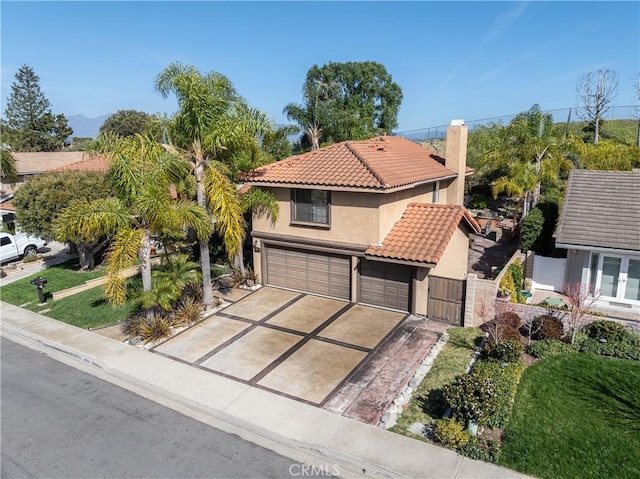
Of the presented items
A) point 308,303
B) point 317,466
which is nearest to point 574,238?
point 308,303

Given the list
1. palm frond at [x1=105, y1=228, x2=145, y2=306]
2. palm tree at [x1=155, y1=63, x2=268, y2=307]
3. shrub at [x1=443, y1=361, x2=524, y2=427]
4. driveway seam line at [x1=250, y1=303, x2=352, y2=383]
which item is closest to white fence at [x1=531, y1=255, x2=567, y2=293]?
driveway seam line at [x1=250, y1=303, x2=352, y2=383]

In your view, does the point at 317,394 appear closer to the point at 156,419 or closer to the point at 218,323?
the point at 156,419

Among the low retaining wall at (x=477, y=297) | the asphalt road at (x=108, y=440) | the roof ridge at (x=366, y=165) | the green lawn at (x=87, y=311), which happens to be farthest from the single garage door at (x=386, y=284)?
the green lawn at (x=87, y=311)

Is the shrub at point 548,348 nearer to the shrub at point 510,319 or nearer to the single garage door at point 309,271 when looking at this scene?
the shrub at point 510,319

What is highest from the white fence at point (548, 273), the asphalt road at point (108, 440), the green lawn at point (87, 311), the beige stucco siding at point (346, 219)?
the beige stucco siding at point (346, 219)

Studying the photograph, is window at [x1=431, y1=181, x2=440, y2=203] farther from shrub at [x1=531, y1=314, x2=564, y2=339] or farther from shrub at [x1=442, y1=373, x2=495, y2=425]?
shrub at [x1=442, y1=373, x2=495, y2=425]

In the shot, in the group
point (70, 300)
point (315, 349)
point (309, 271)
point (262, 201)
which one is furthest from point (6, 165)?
point (315, 349)

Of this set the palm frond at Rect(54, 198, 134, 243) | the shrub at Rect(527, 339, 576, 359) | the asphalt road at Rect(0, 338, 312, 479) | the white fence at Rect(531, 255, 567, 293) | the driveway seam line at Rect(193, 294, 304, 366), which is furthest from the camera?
the white fence at Rect(531, 255, 567, 293)
